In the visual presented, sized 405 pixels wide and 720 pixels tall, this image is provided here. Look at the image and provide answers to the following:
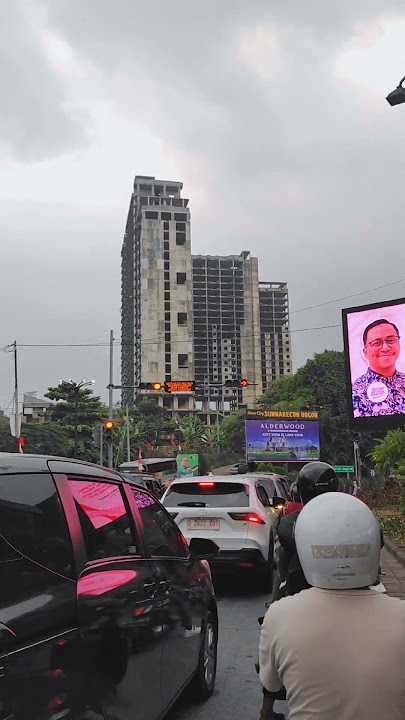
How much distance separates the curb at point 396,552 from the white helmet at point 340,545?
9.74 meters

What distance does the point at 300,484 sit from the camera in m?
4.31

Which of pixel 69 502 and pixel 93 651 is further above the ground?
pixel 69 502

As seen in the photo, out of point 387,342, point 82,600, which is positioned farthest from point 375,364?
point 82,600

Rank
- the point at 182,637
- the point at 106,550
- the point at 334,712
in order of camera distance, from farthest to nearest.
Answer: the point at 182,637 → the point at 106,550 → the point at 334,712

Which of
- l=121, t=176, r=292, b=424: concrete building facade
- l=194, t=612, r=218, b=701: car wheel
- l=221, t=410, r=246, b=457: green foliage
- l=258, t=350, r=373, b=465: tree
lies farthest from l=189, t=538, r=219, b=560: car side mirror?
l=121, t=176, r=292, b=424: concrete building facade

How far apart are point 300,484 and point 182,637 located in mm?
1246

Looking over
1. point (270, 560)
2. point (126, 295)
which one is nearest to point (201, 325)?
point (126, 295)

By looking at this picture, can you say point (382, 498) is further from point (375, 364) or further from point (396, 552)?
point (396, 552)

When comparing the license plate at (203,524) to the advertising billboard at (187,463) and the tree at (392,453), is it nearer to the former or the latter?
the tree at (392,453)

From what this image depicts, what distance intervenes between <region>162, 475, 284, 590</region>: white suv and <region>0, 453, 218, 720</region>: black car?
4.61 meters

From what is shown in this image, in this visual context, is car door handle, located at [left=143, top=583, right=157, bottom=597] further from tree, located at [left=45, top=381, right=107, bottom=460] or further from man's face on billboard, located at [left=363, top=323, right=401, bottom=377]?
tree, located at [left=45, top=381, right=107, bottom=460]

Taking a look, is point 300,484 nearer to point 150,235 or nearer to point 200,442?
point 200,442

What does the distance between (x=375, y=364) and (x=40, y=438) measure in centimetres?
5360

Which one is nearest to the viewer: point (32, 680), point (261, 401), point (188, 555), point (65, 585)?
point (32, 680)
